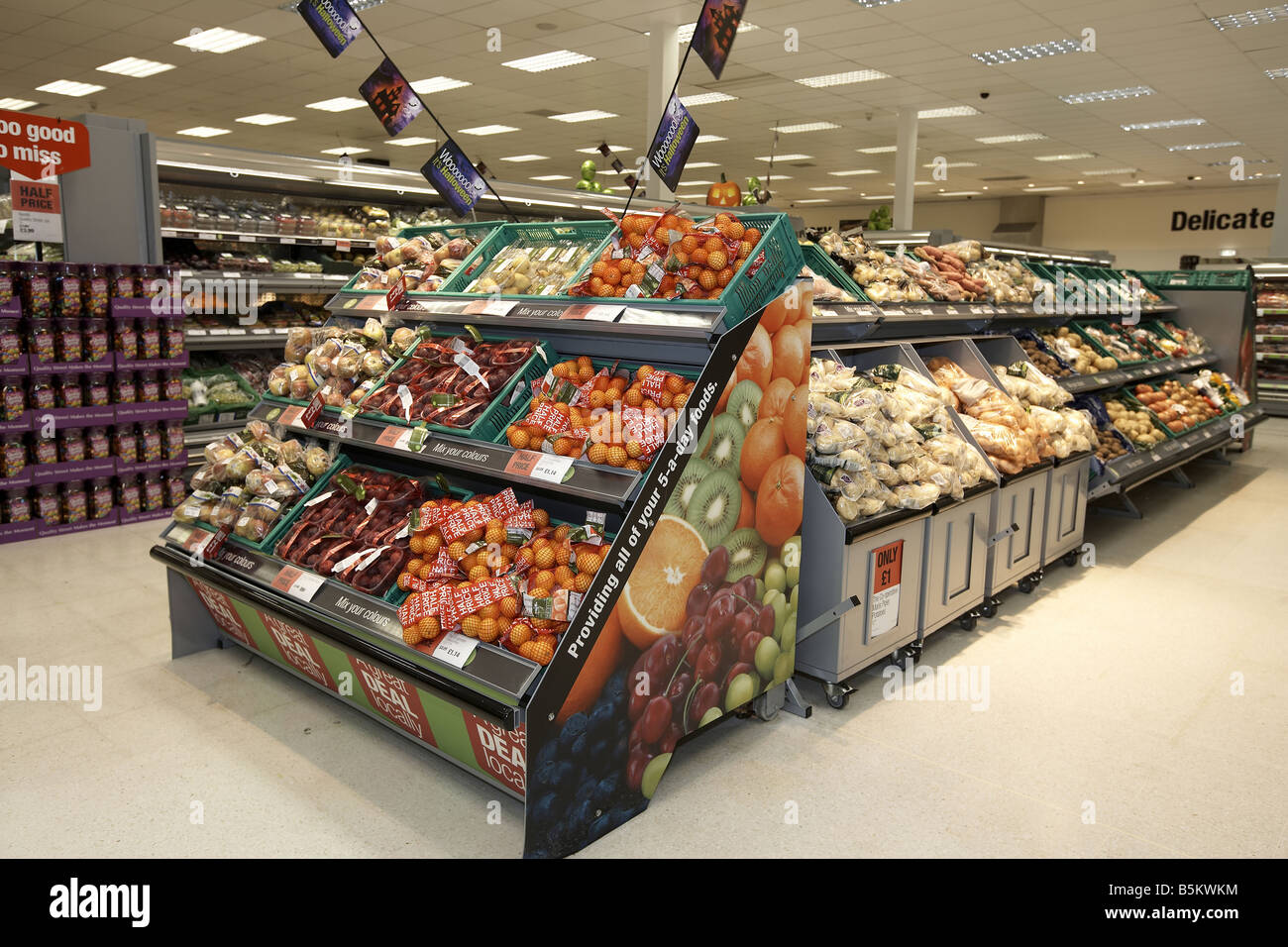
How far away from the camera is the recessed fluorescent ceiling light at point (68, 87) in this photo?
12070 mm

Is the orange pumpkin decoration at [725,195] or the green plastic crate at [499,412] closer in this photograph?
the green plastic crate at [499,412]

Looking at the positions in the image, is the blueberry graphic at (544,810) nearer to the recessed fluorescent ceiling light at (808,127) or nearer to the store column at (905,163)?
the store column at (905,163)

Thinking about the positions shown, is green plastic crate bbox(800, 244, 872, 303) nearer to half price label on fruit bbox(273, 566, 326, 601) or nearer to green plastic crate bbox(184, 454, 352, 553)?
green plastic crate bbox(184, 454, 352, 553)

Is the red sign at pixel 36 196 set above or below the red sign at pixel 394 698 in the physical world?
above

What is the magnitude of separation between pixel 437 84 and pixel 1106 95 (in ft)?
28.2

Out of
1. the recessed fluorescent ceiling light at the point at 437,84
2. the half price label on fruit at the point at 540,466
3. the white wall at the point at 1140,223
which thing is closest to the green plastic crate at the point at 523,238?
the half price label on fruit at the point at 540,466

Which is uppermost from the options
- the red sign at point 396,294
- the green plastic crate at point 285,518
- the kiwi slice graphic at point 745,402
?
the red sign at point 396,294

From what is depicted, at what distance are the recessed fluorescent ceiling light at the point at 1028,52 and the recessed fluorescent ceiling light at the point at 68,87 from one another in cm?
1126

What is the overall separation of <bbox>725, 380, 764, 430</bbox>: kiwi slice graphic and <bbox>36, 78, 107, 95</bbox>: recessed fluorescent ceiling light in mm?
12980

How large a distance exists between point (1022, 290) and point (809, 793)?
419cm

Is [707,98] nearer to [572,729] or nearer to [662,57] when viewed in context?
[662,57]

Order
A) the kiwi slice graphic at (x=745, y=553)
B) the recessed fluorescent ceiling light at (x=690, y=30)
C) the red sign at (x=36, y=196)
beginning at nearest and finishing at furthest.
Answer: the kiwi slice graphic at (x=745, y=553) < the red sign at (x=36, y=196) < the recessed fluorescent ceiling light at (x=690, y=30)

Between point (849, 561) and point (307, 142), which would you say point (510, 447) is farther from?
point (307, 142)
